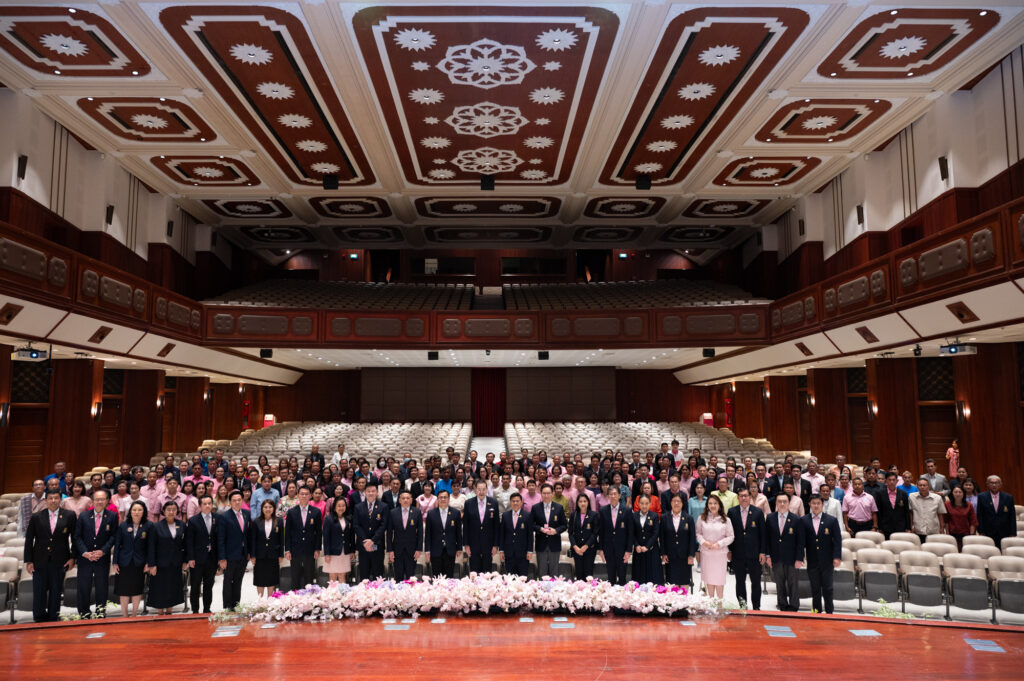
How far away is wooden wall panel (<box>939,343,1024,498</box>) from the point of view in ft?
33.1

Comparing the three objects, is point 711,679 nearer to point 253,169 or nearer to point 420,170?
point 420,170

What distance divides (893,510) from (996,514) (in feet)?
3.19

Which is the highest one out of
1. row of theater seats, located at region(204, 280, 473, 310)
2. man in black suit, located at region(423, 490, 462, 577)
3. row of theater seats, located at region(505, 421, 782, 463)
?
row of theater seats, located at region(204, 280, 473, 310)

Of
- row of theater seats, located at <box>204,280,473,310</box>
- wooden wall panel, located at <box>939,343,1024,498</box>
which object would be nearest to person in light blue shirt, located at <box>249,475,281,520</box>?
row of theater seats, located at <box>204,280,473,310</box>

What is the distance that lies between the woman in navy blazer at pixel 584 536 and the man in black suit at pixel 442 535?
1.14 metres

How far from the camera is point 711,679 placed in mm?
3711

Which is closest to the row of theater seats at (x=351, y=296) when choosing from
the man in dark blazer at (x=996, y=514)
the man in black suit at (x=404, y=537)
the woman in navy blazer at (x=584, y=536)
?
the man in black suit at (x=404, y=537)

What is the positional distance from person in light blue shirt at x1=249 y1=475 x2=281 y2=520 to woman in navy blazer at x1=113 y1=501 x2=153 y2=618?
187 cm

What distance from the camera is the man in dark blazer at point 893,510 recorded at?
7727 mm

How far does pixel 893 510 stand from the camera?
7.77m

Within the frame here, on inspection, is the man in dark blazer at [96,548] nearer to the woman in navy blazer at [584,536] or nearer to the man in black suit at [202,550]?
the man in black suit at [202,550]

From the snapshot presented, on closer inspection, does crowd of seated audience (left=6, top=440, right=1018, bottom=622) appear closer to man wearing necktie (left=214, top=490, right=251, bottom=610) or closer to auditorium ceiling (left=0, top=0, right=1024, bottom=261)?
man wearing necktie (left=214, top=490, right=251, bottom=610)

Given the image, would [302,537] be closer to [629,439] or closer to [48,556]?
[48,556]

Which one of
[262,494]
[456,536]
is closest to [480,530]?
[456,536]
